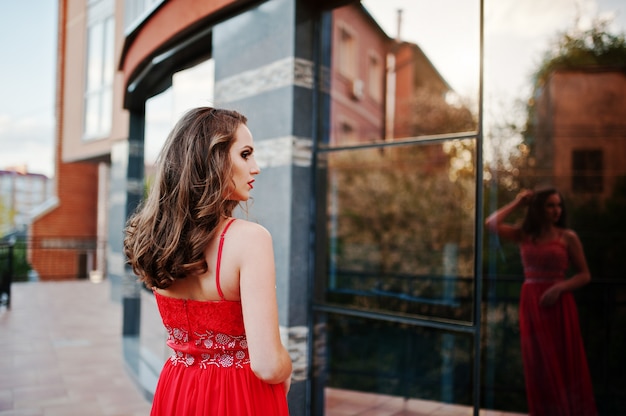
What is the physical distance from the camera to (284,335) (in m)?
3.09

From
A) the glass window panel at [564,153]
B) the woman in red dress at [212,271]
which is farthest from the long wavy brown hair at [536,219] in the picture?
the woman in red dress at [212,271]

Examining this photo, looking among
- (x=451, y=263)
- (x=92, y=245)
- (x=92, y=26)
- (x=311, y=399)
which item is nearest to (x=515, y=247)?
(x=311, y=399)

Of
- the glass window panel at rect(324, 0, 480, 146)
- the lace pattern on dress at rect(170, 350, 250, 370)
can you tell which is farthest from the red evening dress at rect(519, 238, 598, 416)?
the lace pattern on dress at rect(170, 350, 250, 370)

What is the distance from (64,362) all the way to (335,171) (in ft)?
14.6

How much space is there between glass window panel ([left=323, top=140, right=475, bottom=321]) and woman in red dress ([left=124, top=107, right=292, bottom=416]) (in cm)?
495

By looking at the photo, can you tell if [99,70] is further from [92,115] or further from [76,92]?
[76,92]

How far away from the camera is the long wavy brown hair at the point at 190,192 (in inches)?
59.7

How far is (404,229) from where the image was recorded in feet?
29.8

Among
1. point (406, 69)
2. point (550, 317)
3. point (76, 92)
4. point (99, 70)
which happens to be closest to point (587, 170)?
point (550, 317)

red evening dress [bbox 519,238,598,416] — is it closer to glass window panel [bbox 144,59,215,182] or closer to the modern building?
the modern building

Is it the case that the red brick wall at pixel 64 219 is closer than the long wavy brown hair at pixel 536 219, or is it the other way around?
the long wavy brown hair at pixel 536 219

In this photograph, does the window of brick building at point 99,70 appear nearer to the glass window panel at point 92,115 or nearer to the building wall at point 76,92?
the glass window panel at point 92,115

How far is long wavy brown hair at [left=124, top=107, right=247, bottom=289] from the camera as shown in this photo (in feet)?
4.98

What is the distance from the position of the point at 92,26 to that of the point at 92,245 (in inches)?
250
